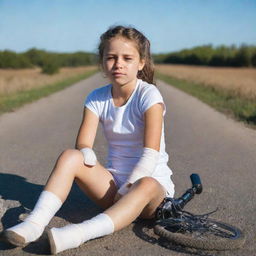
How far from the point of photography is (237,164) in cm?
596

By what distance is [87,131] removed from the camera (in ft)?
11.8

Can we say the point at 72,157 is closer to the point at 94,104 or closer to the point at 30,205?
the point at 94,104

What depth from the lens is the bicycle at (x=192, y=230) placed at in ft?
9.86

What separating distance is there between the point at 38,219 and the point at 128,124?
3.12 ft

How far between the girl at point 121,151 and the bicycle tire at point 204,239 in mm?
213

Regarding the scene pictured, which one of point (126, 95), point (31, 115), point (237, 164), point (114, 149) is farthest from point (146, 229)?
point (31, 115)

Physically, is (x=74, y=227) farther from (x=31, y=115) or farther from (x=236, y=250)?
(x=31, y=115)


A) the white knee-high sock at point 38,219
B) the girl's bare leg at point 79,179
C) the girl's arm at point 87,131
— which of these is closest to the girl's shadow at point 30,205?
the white knee-high sock at point 38,219

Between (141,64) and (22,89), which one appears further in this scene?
(22,89)

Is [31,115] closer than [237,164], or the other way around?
[237,164]

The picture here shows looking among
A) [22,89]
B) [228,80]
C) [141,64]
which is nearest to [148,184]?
[141,64]

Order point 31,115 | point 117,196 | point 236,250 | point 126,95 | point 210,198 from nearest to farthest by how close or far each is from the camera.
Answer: point 236,250, point 117,196, point 126,95, point 210,198, point 31,115

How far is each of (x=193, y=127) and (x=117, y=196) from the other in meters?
6.52

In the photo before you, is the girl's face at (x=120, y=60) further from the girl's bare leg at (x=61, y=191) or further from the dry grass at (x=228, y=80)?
the dry grass at (x=228, y=80)
